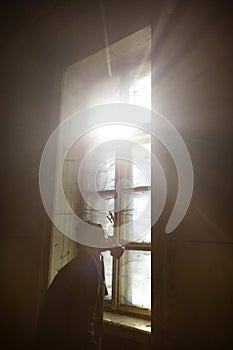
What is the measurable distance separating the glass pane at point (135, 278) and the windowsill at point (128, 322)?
86 millimetres

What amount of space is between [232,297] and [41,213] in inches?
50.0

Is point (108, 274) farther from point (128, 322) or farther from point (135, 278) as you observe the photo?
point (128, 322)

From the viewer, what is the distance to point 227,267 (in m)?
1.04

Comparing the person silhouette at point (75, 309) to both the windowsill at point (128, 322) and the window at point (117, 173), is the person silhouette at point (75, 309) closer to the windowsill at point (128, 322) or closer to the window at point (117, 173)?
the windowsill at point (128, 322)

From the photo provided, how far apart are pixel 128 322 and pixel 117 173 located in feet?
2.99

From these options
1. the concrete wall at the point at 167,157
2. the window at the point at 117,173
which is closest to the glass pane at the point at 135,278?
the window at the point at 117,173

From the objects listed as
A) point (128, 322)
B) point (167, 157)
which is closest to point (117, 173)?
point (167, 157)

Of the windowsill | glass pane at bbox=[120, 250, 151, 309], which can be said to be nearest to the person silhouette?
the windowsill

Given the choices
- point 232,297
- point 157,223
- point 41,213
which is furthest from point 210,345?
point 41,213

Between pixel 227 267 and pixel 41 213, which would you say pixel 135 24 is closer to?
pixel 41 213

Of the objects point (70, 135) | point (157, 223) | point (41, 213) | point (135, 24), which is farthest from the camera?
point (70, 135)

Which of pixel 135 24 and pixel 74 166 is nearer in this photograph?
pixel 135 24

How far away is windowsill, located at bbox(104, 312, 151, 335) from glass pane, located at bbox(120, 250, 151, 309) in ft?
0.28

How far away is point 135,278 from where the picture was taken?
1646mm
